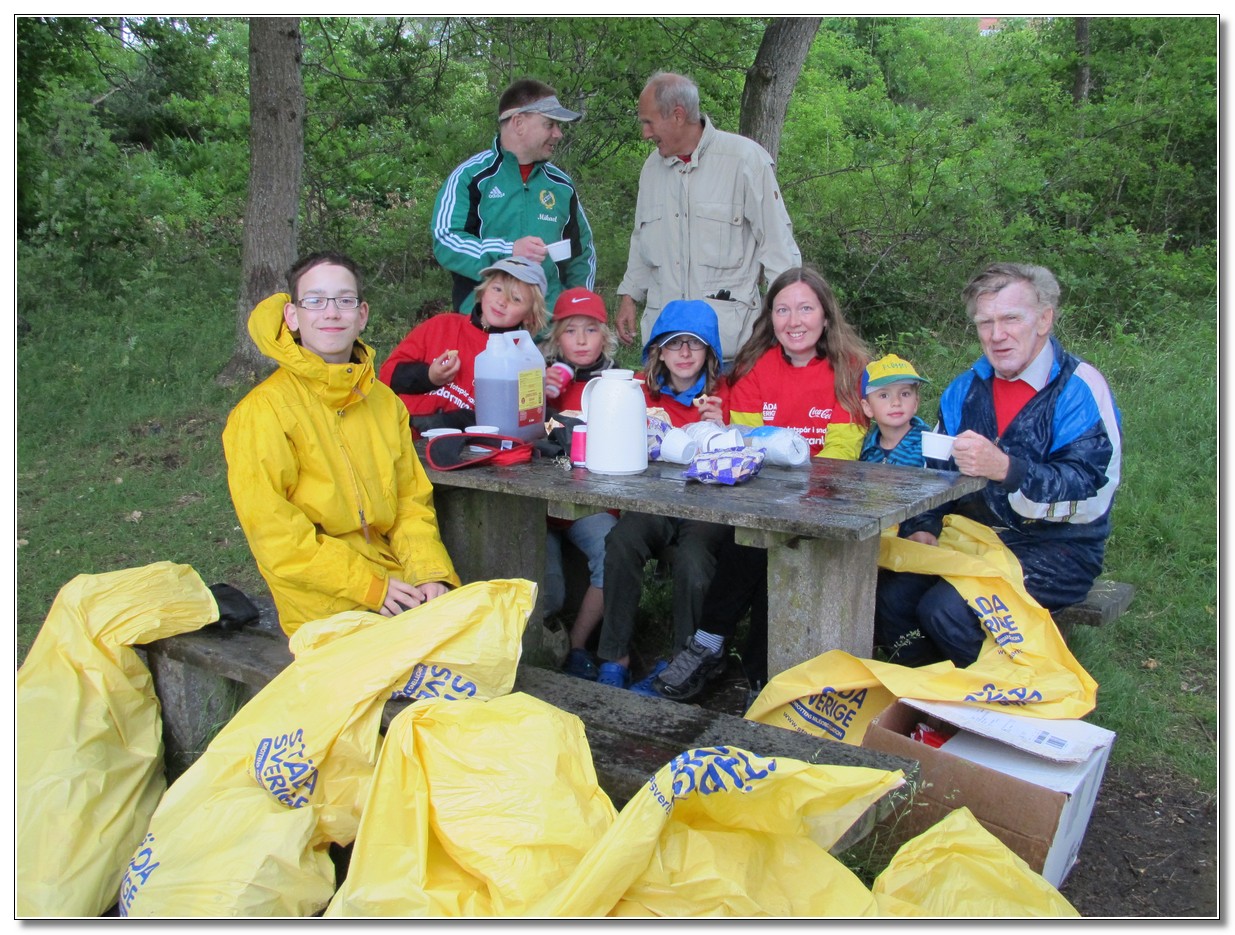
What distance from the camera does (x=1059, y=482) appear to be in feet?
9.39

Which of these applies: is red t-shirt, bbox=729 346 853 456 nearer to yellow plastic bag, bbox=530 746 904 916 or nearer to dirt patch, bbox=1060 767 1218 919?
dirt patch, bbox=1060 767 1218 919

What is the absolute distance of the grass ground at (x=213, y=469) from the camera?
11.6 ft

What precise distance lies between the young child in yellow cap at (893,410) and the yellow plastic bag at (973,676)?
20.8 inches

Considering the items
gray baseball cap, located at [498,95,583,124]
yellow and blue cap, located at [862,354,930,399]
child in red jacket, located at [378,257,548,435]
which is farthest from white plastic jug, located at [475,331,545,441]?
gray baseball cap, located at [498,95,583,124]

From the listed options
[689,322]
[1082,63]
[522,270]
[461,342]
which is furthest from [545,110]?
[1082,63]

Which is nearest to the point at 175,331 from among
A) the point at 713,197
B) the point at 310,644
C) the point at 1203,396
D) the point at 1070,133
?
the point at 713,197

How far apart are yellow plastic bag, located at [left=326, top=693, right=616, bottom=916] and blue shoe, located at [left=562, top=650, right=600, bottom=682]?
161cm

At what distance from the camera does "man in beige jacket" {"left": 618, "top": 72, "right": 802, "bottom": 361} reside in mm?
4578

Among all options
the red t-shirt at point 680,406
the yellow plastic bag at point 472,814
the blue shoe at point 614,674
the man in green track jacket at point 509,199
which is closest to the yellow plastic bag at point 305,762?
the yellow plastic bag at point 472,814

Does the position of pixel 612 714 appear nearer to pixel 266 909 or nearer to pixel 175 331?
pixel 266 909

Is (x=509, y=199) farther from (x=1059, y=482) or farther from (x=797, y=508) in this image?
(x=1059, y=482)

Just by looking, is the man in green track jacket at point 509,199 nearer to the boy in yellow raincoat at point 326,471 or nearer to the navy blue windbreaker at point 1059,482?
the boy in yellow raincoat at point 326,471

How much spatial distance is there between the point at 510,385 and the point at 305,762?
1.38m

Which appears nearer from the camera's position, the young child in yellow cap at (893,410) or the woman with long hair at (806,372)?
the young child in yellow cap at (893,410)
